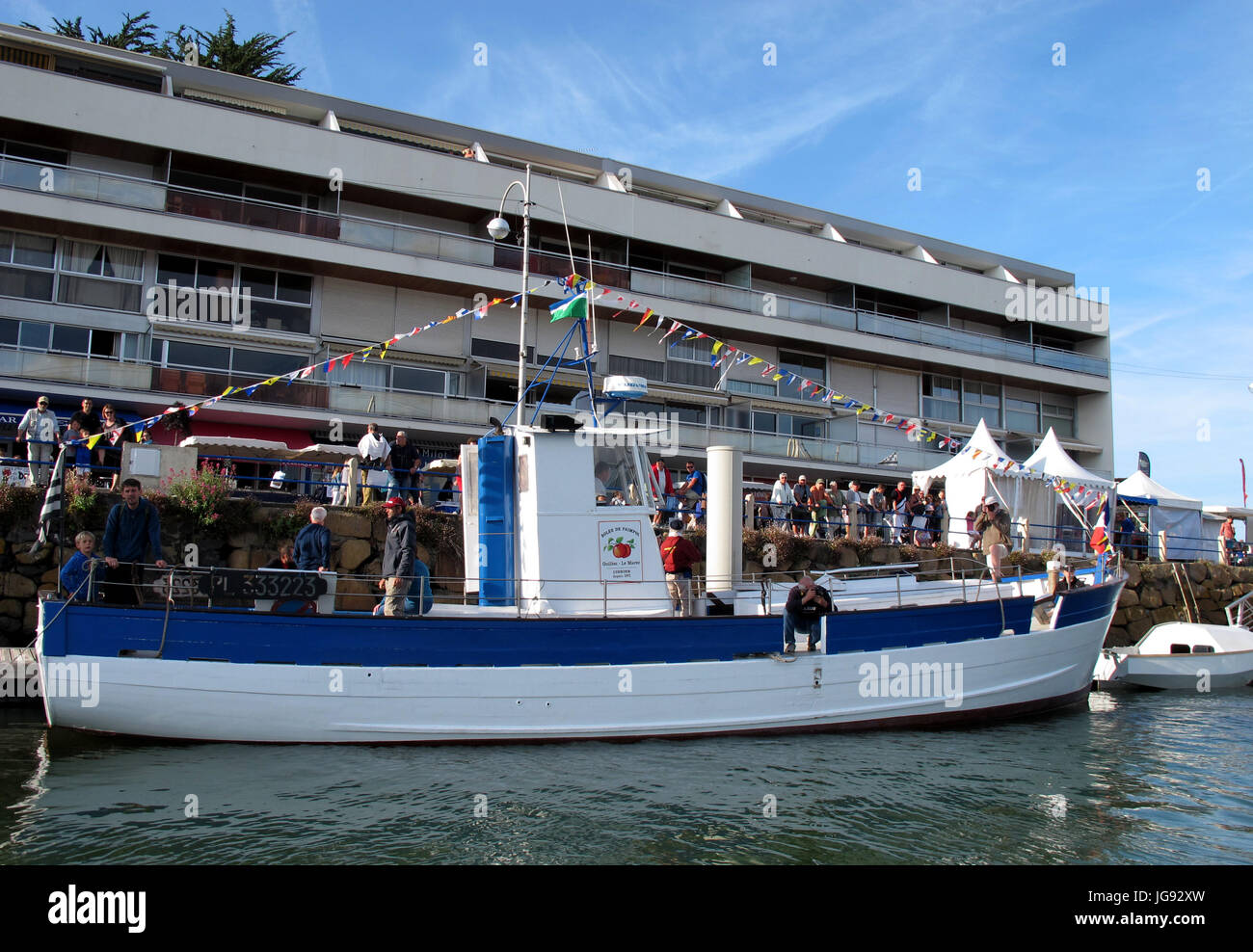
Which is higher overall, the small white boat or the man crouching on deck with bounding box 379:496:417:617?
the man crouching on deck with bounding box 379:496:417:617

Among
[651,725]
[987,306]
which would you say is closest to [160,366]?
[651,725]

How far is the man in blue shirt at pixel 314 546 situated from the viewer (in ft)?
33.8

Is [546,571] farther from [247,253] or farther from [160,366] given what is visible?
[247,253]

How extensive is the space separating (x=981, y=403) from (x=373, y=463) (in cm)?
2796

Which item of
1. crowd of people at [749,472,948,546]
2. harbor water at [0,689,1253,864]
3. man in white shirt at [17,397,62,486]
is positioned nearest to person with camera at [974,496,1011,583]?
harbor water at [0,689,1253,864]

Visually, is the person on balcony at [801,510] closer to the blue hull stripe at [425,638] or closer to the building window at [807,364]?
the blue hull stripe at [425,638]

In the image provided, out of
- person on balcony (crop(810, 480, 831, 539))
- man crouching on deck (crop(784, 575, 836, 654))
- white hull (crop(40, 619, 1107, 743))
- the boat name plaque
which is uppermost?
person on balcony (crop(810, 480, 831, 539))

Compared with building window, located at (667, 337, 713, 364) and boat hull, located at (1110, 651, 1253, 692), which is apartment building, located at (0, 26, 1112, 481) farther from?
boat hull, located at (1110, 651, 1253, 692)

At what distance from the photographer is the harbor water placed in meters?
6.70

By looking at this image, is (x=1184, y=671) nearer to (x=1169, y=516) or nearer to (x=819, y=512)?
(x=819, y=512)

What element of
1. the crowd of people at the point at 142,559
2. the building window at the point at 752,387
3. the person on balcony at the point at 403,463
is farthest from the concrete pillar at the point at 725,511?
the building window at the point at 752,387

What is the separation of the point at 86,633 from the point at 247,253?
18.2m

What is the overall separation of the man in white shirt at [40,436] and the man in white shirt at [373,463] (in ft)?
14.1

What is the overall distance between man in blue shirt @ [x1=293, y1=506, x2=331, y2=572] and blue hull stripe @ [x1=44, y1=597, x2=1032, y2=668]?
93cm
